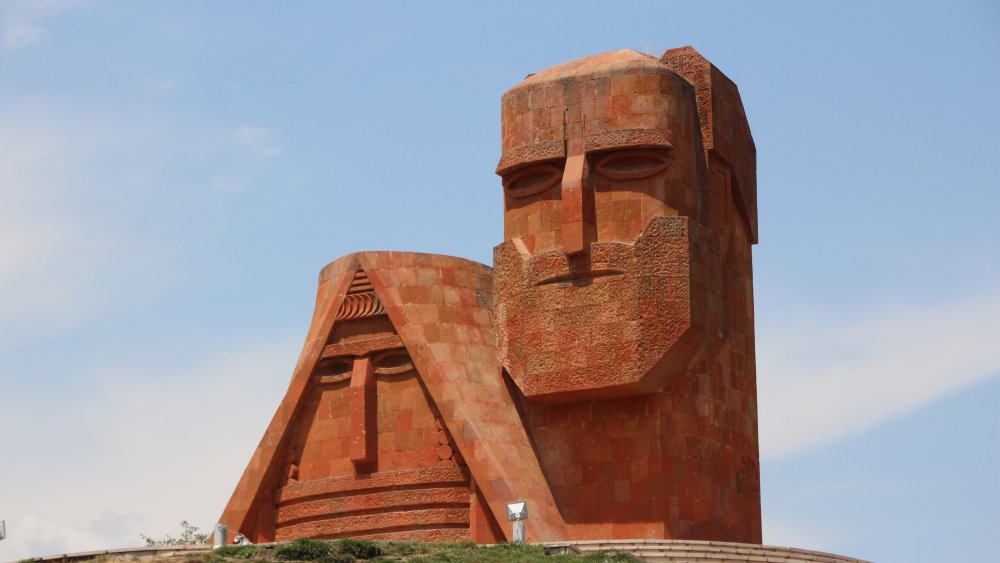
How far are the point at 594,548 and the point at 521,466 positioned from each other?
338cm

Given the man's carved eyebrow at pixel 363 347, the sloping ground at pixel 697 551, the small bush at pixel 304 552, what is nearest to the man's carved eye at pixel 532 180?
the man's carved eyebrow at pixel 363 347

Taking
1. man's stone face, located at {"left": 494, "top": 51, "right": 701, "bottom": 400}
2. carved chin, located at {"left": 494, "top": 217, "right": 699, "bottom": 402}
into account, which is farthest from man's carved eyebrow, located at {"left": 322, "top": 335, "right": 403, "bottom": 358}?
carved chin, located at {"left": 494, "top": 217, "right": 699, "bottom": 402}

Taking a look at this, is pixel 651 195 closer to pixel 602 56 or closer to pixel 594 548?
pixel 602 56

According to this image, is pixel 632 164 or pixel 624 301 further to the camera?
pixel 632 164

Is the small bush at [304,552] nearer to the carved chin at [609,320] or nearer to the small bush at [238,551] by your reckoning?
the small bush at [238,551]

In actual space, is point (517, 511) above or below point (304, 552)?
above

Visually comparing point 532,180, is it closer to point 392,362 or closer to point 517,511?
point 392,362

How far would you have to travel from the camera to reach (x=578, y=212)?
32.0 metres

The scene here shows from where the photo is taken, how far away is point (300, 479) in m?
33.5

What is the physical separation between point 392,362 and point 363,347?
53 centimetres

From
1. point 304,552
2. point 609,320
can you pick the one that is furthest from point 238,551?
point 609,320

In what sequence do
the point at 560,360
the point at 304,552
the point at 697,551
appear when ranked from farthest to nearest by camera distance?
the point at 560,360 < the point at 697,551 < the point at 304,552

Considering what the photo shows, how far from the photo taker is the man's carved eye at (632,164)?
106ft

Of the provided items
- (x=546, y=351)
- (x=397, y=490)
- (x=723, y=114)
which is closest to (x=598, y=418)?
(x=546, y=351)
